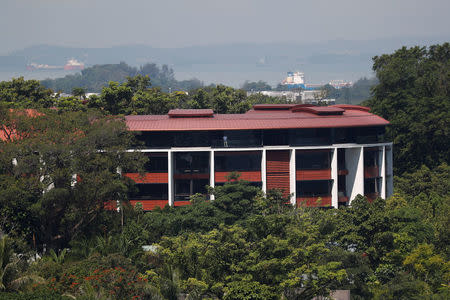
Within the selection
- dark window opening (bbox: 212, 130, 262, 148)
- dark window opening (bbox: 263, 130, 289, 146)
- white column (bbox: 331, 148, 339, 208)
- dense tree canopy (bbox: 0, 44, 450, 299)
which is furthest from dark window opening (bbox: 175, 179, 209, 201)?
white column (bbox: 331, 148, 339, 208)

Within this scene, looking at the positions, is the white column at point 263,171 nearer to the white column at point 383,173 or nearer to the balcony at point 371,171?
the balcony at point 371,171

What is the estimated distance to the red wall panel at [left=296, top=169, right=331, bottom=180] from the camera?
49.8 metres

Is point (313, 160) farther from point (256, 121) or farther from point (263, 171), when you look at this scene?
point (256, 121)

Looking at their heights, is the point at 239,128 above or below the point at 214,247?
above

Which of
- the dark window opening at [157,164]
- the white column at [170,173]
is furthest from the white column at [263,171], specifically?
the dark window opening at [157,164]

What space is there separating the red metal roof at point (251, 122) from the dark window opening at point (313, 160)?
9.56ft

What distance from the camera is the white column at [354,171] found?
166 ft

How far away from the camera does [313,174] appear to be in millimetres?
50000

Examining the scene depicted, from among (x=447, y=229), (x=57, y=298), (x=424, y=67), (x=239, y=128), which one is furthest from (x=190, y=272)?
(x=424, y=67)

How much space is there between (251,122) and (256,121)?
0.42 metres

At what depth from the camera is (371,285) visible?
30047mm

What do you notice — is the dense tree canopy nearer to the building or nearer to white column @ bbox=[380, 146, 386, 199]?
white column @ bbox=[380, 146, 386, 199]

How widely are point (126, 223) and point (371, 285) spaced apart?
48.4 ft

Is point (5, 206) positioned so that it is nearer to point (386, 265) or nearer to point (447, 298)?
point (386, 265)
